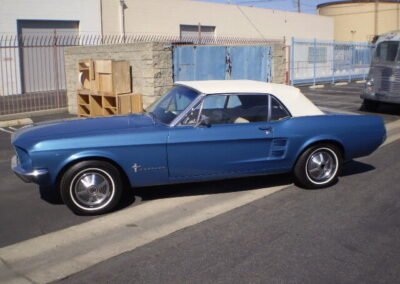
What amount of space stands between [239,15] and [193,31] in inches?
178

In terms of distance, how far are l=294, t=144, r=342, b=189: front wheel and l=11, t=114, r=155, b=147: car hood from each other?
6.51ft

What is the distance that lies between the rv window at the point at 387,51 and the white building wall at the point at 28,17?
13405mm

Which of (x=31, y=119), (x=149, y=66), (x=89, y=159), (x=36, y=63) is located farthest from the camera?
(x=36, y=63)

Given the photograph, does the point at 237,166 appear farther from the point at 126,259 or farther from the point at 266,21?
the point at 266,21

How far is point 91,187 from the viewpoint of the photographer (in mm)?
5641

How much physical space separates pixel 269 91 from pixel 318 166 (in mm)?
1162

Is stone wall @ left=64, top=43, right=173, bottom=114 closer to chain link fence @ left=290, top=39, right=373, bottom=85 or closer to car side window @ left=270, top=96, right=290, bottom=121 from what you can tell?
car side window @ left=270, top=96, right=290, bottom=121

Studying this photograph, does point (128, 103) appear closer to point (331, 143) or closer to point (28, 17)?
point (331, 143)

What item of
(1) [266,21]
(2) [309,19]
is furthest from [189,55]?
(2) [309,19]

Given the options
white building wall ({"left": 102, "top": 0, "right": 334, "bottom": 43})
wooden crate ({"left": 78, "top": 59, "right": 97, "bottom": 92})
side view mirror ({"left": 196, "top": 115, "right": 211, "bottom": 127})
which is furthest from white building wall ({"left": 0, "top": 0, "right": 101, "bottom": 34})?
side view mirror ({"left": 196, "top": 115, "right": 211, "bottom": 127})

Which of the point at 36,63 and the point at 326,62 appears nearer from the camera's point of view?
the point at 36,63

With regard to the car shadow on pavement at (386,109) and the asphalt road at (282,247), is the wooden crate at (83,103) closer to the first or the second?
the car shadow on pavement at (386,109)

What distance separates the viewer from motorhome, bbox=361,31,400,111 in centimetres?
1405

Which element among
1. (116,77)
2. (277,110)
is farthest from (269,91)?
(116,77)
